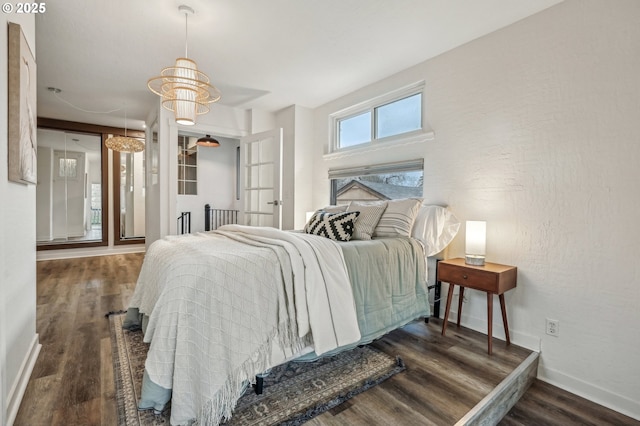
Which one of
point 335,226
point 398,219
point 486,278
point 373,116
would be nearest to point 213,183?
point 373,116

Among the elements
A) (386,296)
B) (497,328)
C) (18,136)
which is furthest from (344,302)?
(18,136)

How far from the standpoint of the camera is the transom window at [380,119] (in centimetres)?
317

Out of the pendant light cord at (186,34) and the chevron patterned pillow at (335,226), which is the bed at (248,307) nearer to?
the chevron patterned pillow at (335,226)

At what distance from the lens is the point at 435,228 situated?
2.59 meters

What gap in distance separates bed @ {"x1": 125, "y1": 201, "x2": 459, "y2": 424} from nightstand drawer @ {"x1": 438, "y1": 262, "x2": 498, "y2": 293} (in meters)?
0.34

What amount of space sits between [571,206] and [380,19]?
6.21 feet

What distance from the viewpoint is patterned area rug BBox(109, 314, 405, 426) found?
145 centimetres

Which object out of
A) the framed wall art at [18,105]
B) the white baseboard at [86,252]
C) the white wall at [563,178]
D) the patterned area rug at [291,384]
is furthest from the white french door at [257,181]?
the white baseboard at [86,252]

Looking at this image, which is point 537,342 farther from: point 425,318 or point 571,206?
point 571,206

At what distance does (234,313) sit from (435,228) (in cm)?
183

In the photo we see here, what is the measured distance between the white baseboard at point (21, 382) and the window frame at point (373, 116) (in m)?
3.29

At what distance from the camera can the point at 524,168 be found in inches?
88.4

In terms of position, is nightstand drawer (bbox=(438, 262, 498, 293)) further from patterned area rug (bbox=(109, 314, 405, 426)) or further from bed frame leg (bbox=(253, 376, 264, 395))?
bed frame leg (bbox=(253, 376, 264, 395))

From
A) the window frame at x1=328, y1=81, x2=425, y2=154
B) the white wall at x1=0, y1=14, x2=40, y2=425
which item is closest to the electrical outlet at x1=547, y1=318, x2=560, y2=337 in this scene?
the window frame at x1=328, y1=81, x2=425, y2=154
